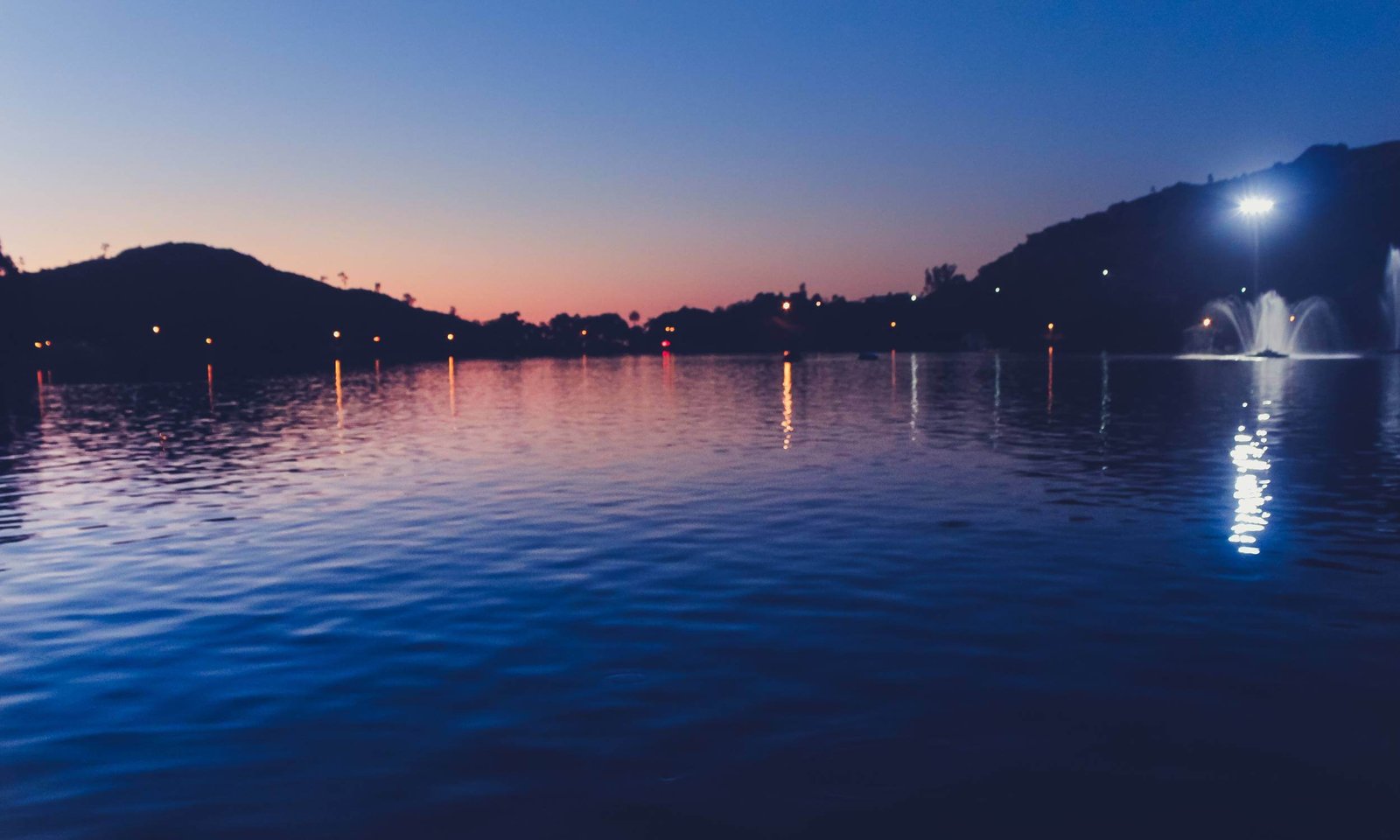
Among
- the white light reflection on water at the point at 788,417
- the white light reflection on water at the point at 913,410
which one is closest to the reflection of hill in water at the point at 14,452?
the white light reflection on water at the point at 788,417

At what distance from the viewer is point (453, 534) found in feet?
68.6

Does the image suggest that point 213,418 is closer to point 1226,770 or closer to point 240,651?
point 240,651

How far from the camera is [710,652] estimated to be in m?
12.5

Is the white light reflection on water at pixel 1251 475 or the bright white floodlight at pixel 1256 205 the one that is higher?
the bright white floodlight at pixel 1256 205

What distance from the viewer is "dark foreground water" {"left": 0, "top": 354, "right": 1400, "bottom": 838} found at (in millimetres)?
8359

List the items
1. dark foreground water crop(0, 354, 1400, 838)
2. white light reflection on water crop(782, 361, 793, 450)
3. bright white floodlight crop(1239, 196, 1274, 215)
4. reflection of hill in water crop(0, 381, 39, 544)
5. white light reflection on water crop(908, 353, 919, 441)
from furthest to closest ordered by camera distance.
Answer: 1. bright white floodlight crop(1239, 196, 1274, 215)
2. white light reflection on water crop(908, 353, 919, 441)
3. white light reflection on water crop(782, 361, 793, 450)
4. reflection of hill in water crop(0, 381, 39, 544)
5. dark foreground water crop(0, 354, 1400, 838)

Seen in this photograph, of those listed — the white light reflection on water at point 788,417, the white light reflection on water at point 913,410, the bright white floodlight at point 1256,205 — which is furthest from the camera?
the bright white floodlight at point 1256,205

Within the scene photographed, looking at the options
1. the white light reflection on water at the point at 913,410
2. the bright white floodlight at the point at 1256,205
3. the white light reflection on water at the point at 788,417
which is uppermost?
the bright white floodlight at the point at 1256,205

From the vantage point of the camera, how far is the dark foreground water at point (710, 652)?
8359mm

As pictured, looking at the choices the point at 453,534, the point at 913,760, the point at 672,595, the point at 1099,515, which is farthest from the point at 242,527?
the point at 1099,515

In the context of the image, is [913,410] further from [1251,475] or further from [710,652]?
[710,652]

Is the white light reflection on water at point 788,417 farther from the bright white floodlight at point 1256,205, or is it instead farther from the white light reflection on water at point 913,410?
the bright white floodlight at point 1256,205

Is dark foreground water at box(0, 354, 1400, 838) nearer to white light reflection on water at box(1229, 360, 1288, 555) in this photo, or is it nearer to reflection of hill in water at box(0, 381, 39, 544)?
white light reflection on water at box(1229, 360, 1288, 555)

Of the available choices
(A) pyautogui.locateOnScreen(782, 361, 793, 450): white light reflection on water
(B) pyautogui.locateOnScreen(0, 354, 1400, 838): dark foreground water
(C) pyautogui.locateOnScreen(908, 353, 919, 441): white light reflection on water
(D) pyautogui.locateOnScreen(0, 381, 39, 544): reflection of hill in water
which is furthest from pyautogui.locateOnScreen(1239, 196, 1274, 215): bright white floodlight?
(D) pyautogui.locateOnScreen(0, 381, 39, 544): reflection of hill in water
